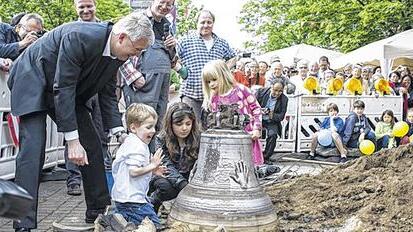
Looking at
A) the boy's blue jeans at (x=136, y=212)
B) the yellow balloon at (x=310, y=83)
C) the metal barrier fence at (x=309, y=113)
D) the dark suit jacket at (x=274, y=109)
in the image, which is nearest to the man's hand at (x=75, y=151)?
the boy's blue jeans at (x=136, y=212)

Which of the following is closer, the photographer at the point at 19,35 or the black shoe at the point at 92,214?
the black shoe at the point at 92,214

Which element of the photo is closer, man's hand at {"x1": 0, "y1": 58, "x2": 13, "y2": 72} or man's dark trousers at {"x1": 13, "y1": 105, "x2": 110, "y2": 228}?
man's dark trousers at {"x1": 13, "y1": 105, "x2": 110, "y2": 228}

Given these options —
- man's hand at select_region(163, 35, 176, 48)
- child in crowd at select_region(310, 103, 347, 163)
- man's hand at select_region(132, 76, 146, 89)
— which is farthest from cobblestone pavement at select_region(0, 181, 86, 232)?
child in crowd at select_region(310, 103, 347, 163)

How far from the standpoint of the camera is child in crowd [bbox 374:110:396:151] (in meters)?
11.9

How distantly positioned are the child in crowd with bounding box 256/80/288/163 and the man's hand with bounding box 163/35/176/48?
395 centimetres

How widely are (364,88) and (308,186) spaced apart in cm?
854

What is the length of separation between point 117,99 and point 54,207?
1249mm

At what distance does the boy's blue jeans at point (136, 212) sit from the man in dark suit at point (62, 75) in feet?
1.62

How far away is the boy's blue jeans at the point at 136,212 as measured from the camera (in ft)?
16.5

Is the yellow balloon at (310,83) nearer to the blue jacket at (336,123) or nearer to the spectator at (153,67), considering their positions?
the blue jacket at (336,123)

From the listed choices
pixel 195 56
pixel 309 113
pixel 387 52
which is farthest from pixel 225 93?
pixel 387 52

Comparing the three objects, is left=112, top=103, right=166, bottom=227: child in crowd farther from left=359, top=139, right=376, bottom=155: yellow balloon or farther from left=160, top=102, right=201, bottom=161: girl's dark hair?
left=359, top=139, right=376, bottom=155: yellow balloon

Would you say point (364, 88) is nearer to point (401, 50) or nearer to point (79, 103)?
point (401, 50)

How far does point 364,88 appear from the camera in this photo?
14.4 m
